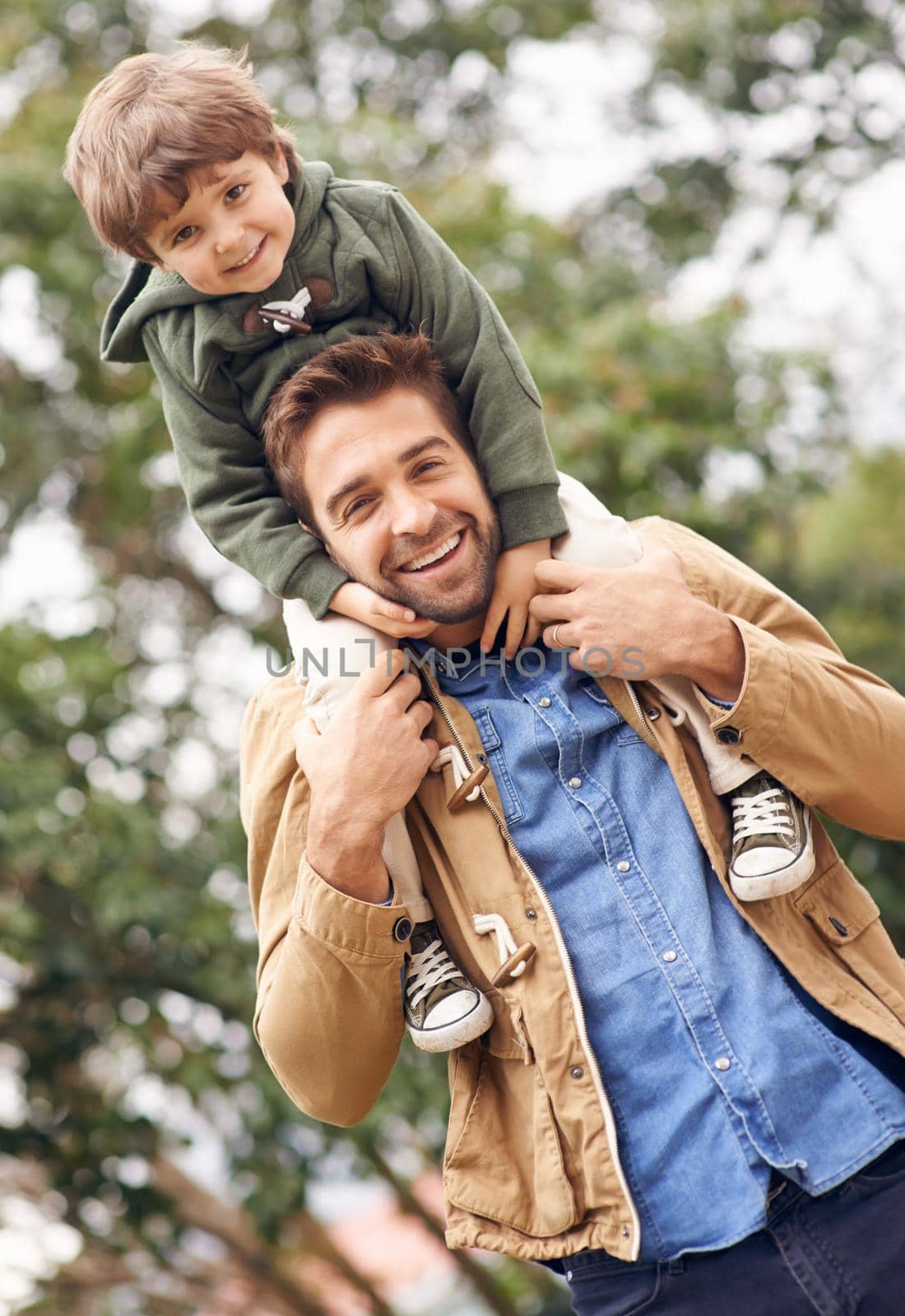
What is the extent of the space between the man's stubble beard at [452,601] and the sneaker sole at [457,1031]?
1.89 ft

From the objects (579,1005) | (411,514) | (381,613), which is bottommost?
(579,1005)

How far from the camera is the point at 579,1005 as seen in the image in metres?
1.80

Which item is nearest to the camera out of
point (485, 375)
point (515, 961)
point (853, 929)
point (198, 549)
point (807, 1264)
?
point (807, 1264)

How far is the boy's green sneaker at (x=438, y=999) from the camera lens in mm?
1852

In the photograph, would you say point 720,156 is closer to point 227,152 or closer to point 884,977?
point 227,152

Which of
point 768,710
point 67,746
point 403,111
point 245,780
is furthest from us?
point 403,111

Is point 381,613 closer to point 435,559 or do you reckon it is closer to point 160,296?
point 435,559

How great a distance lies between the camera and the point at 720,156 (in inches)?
248

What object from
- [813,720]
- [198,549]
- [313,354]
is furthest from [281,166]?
[198,549]

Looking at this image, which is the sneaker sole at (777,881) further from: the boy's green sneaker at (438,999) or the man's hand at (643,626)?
the boy's green sneaker at (438,999)

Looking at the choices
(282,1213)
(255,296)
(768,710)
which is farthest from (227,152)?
(282,1213)

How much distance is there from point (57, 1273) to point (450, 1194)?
16.1ft

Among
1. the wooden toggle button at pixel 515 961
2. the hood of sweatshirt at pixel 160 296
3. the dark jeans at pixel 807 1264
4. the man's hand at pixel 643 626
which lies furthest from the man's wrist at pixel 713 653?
the hood of sweatshirt at pixel 160 296

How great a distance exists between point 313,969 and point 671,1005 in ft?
1.66
